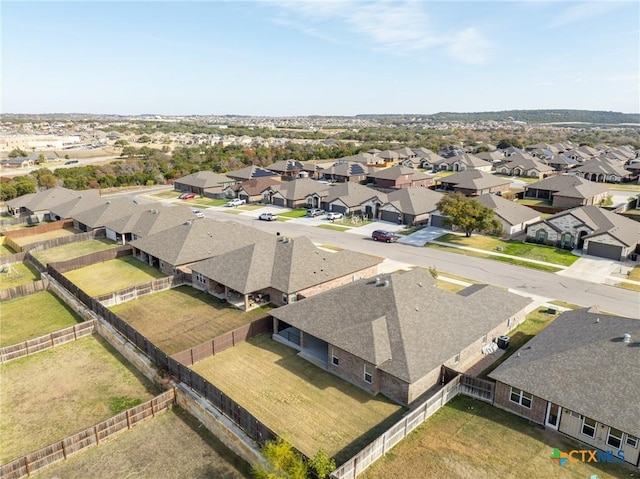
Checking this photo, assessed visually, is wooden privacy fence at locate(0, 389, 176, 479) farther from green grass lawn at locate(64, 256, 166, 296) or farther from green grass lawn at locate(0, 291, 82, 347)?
green grass lawn at locate(64, 256, 166, 296)

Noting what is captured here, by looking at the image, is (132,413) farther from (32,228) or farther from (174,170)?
(174,170)

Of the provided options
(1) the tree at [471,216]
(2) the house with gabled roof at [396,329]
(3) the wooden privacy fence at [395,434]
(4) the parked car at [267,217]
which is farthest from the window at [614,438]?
(4) the parked car at [267,217]

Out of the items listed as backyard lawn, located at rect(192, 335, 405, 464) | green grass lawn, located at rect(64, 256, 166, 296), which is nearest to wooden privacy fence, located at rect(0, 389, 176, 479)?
backyard lawn, located at rect(192, 335, 405, 464)

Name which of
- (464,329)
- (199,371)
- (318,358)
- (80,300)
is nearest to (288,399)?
(318,358)

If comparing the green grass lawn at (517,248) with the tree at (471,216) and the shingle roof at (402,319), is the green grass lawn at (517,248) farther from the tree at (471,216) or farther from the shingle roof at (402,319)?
the shingle roof at (402,319)

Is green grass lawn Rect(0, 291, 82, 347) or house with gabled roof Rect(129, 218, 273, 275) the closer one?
green grass lawn Rect(0, 291, 82, 347)
